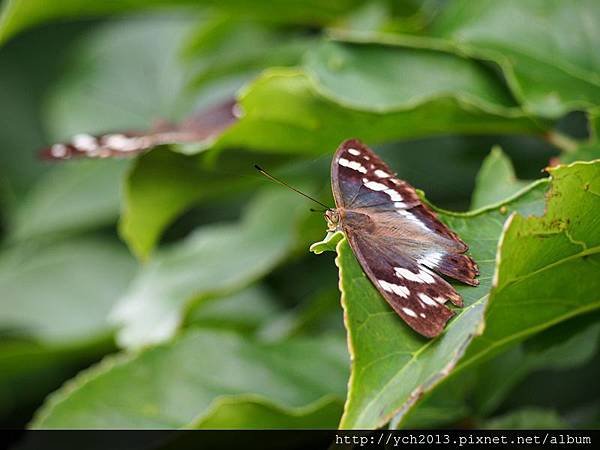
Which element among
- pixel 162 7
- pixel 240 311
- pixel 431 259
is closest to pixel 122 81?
pixel 162 7

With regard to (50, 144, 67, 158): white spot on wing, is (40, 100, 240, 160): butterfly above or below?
above

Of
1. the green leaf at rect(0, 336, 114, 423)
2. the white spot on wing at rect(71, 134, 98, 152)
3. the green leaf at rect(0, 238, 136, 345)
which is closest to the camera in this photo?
the white spot on wing at rect(71, 134, 98, 152)

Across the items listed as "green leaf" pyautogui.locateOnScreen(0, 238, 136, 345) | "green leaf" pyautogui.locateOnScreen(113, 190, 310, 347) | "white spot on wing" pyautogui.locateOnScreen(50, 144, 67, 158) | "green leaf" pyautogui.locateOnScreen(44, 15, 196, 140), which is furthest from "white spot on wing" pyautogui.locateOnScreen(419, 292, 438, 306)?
"green leaf" pyautogui.locateOnScreen(44, 15, 196, 140)

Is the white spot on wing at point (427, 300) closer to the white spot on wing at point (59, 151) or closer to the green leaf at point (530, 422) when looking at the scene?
the green leaf at point (530, 422)

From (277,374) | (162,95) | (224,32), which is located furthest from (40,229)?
(277,374)

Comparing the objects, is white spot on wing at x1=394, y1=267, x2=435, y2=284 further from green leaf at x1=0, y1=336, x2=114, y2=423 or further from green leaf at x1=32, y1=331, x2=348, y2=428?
green leaf at x1=0, y1=336, x2=114, y2=423

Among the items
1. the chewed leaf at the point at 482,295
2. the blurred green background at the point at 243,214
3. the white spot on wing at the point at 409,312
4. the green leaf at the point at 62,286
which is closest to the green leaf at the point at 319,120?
the blurred green background at the point at 243,214
